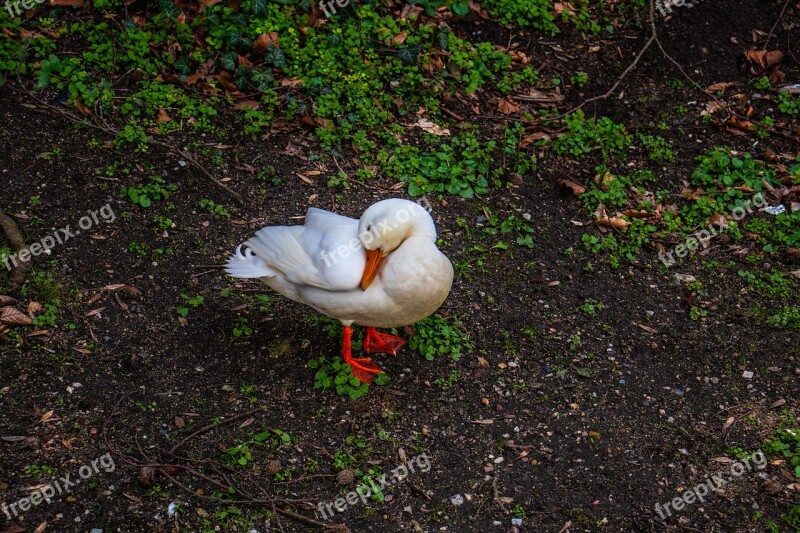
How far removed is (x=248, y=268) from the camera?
14.5ft

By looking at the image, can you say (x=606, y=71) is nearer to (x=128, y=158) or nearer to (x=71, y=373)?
(x=128, y=158)

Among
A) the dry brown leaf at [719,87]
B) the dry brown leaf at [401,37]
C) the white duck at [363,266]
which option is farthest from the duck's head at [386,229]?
the dry brown leaf at [719,87]

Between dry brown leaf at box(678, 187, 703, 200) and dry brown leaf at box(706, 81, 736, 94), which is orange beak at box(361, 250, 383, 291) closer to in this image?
dry brown leaf at box(678, 187, 703, 200)

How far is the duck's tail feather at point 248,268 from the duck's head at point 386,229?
69cm

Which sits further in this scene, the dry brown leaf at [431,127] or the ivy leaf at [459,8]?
the ivy leaf at [459,8]

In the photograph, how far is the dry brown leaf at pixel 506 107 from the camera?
6.47 m

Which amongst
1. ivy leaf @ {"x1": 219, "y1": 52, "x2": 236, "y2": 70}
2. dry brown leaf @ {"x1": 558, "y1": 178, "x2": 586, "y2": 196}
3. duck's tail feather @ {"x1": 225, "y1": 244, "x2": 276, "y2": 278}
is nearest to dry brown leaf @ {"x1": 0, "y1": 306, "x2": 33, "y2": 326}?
duck's tail feather @ {"x1": 225, "y1": 244, "x2": 276, "y2": 278}

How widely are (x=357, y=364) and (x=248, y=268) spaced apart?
881 mm

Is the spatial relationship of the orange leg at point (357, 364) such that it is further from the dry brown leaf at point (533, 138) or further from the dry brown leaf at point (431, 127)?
the dry brown leaf at point (533, 138)

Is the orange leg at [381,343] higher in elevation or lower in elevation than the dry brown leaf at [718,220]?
lower

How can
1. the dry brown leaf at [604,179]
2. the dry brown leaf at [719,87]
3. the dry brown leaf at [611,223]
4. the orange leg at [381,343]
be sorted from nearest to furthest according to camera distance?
the orange leg at [381,343] → the dry brown leaf at [611,223] → the dry brown leaf at [604,179] → the dry brown leaf at [719,87]

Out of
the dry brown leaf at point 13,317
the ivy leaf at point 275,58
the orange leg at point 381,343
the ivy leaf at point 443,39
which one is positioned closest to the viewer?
the dry brown leaf at point 13,317

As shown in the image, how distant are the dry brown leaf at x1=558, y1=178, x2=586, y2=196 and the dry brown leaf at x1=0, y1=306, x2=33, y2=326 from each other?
3.93 meters

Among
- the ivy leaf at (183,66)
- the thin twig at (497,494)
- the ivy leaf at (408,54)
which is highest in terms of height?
the ivy leaf at (408,54)
